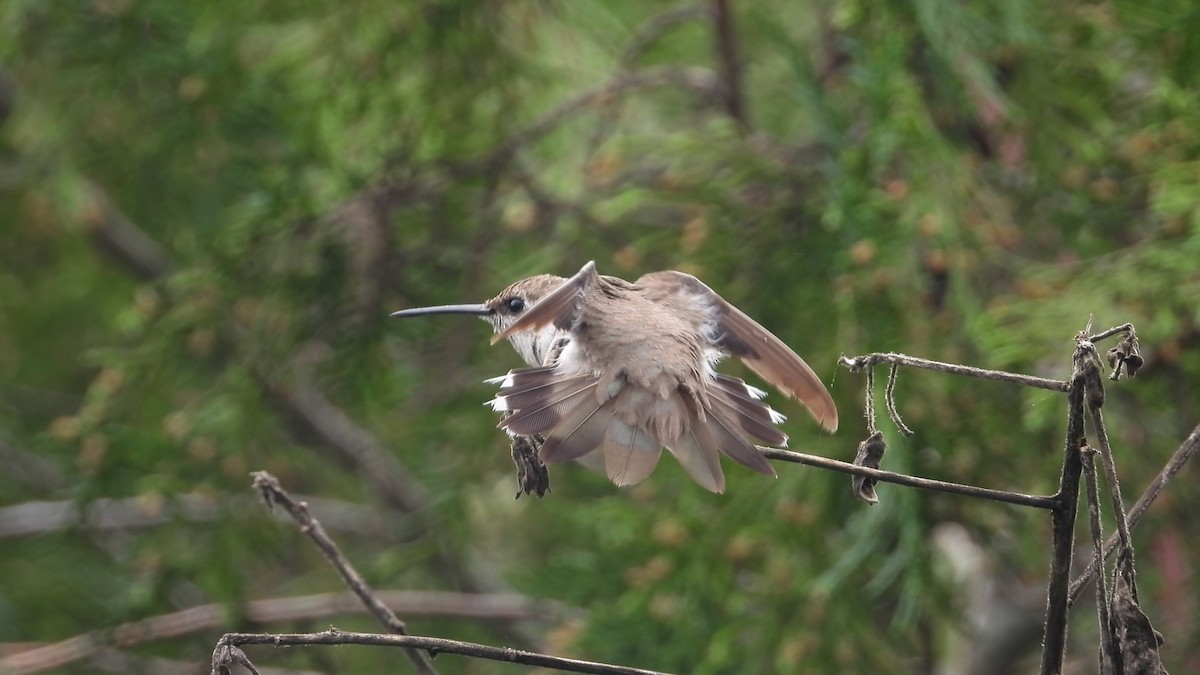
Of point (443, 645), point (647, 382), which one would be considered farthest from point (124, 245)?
point (443, 645)

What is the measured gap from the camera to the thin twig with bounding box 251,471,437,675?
6.50ft

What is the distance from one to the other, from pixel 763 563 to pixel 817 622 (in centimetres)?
30

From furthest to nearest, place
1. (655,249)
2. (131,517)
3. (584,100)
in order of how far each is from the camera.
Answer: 1. (131,517)
2. (584,100)
3. (655,249)

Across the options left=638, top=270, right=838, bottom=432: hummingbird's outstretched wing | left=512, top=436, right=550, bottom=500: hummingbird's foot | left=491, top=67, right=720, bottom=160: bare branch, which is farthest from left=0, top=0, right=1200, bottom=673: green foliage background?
left=512, top=436, right=550, bottom=500: hummingbird's foot

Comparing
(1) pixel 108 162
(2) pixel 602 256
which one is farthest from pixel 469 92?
(1) pixel 108 162

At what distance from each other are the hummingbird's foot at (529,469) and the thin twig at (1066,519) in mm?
800

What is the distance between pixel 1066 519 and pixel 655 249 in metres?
3.10

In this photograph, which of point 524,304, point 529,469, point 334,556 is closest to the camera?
point 334,556

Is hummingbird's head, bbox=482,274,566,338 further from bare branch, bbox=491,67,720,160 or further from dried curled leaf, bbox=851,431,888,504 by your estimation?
dried curled leaf, bbox=851,431,888,504

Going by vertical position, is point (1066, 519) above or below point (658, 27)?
below

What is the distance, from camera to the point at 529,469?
2156 mm

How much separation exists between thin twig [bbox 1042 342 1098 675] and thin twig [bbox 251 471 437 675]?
2.77 feet

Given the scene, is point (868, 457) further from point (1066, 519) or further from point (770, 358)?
point (770, 358)

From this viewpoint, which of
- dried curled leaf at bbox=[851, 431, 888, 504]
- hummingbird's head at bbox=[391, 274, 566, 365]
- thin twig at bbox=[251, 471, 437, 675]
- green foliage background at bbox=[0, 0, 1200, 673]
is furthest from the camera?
green foliage background at bbox=[0, 0, 1200, 673]
